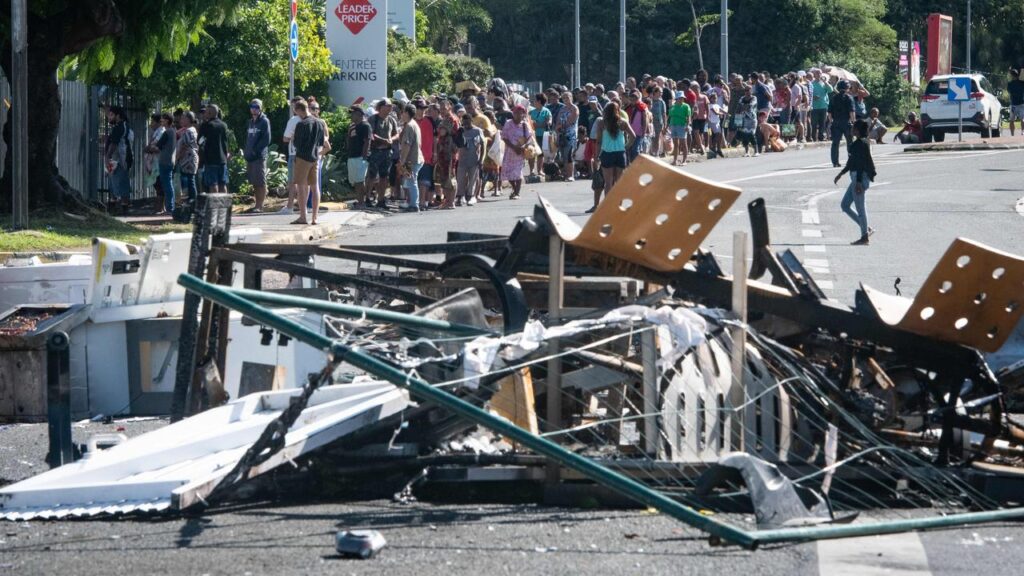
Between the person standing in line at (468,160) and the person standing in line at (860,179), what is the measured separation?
6.67 metres

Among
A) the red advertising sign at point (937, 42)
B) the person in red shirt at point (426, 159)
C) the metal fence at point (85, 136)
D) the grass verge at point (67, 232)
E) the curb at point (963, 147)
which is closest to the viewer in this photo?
the grass verge at point (67, 232)

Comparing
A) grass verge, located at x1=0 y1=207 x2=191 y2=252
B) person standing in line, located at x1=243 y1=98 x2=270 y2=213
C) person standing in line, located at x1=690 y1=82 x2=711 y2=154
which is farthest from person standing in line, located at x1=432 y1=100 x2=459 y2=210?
person standing in line, located at x1=690 y1=82 x2=711 y2=154

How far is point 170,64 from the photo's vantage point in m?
25.7

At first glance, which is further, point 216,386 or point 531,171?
point 531,171

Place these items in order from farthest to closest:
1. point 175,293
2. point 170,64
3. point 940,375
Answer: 1. point 170,64
2. point 175,293
3. point 940,375

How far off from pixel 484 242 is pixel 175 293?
244 cm

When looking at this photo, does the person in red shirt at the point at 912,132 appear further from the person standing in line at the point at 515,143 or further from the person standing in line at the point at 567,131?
the person standing in line at the point at 515,143

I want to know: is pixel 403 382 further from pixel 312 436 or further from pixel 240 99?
pixel 240 99

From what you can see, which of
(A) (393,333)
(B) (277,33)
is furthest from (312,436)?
(B) (277,33)

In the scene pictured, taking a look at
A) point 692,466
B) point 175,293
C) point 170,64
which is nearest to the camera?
point 692,466

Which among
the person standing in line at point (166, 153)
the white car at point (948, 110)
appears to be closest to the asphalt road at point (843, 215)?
the person standing in line at point (166, 153)

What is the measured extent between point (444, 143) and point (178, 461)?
1667 cm

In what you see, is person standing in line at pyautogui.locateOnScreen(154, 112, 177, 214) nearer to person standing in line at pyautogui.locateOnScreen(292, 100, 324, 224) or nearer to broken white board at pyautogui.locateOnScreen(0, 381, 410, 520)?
person standing in line at pyautogui.locateOnScreen(292, 100, 324, 224)

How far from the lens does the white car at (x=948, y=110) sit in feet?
128
